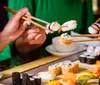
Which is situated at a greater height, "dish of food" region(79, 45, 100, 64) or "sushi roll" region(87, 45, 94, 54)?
"sushi roll" region(87, 45, 94, 54)

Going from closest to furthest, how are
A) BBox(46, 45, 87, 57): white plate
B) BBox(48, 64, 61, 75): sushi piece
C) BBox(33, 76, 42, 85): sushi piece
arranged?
1. BBox(33, 76, 42, 85): sushi piece
2. BBox(48, 64, 61, 75): sushi piece
3. BBox(46, 45, 87, 57): white plate

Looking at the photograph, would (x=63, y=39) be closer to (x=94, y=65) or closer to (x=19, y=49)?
(x=94, y=65)

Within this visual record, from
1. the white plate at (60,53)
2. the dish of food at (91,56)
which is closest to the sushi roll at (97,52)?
the dish of food at (91,56)

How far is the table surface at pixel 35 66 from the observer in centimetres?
140

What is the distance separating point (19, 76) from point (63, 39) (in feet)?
0.82

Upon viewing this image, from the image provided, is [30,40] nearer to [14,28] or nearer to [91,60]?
[14,28]

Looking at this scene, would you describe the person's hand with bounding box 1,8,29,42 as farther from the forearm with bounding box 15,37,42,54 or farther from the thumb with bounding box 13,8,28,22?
the forearm with bounding box 15,37,42,54

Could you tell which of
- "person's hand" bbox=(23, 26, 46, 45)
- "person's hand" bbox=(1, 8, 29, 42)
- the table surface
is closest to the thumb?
"person's hand" bbox=(1, 8, 29, 42)

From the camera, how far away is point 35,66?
1538 millimetres

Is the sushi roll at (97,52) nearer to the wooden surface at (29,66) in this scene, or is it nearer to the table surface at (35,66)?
the table surface at (35,66)

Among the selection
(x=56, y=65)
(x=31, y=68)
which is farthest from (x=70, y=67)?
(x=31, y=68)

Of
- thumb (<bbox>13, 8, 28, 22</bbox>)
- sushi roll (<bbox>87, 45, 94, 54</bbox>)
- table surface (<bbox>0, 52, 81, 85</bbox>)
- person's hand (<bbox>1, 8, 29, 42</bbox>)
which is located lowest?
table surface (<bbox>0, 52, 81, 85</bbox>)

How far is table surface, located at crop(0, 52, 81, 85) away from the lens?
140 cm

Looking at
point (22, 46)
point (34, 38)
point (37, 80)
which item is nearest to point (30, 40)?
point (34, 38)
